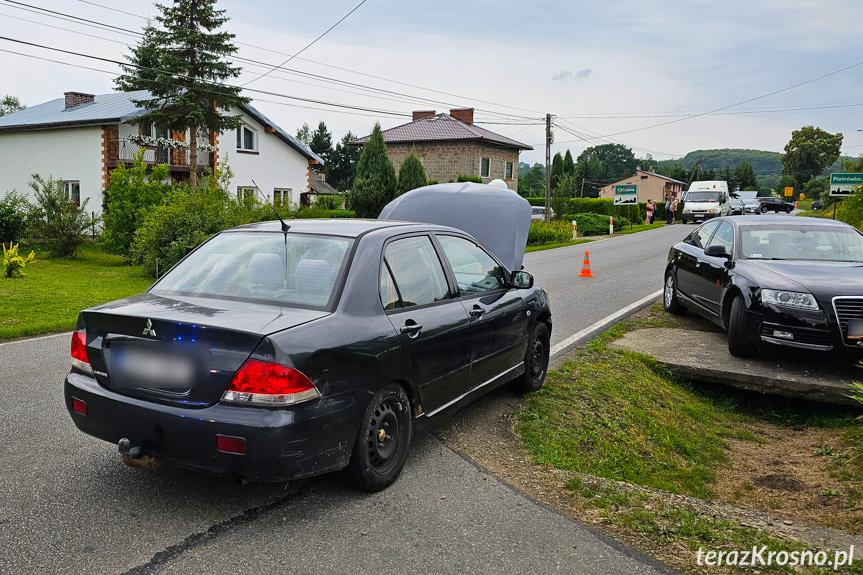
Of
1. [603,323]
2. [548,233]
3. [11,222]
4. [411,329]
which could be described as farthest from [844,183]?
[11,222]

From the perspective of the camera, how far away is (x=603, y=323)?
9.56m

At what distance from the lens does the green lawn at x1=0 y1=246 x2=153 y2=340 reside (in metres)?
9.04

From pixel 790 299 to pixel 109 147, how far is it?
31.5m

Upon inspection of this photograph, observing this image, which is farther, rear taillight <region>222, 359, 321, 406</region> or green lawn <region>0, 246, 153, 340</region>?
green lawn <region>0, 246, 153, 340</region>

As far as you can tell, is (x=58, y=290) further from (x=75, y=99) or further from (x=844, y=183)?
(x=75, y=99)

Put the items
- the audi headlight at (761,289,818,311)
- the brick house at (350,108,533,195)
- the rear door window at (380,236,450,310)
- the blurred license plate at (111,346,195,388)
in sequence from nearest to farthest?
the blurred license plate at (111,346,195,388), the rear door window at (380,236,450,310), the audi headlight at (761,289,818,311), the brick house at (350,108,533,195)

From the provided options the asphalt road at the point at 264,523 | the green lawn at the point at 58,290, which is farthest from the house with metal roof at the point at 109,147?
the asphalt road at the point at 264,523

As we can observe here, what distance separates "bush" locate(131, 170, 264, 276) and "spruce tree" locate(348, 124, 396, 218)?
1733 cm

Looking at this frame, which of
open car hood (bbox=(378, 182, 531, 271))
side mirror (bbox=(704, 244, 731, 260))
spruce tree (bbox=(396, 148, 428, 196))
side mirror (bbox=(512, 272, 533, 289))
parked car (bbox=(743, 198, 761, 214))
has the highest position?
spruce tree (bbox=(396, 148, 428, 196))

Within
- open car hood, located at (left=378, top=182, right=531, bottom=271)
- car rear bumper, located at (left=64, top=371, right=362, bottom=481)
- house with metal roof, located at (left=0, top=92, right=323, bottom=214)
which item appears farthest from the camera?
house with metal roof, located at (left=0, top=92, right=323, bottom=214)

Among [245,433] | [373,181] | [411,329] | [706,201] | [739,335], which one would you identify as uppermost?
[373,181]

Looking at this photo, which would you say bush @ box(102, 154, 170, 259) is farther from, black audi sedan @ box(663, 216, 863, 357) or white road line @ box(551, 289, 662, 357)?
black audi sedan @ box(663, 216, 863, 357)

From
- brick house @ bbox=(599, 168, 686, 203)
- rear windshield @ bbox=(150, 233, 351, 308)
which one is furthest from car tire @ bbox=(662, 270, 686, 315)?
brick house @ bbox=(599, 168, 686, 203)

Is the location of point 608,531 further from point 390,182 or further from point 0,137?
point 0,137
